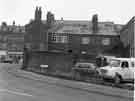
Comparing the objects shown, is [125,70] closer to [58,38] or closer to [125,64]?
[125,64]

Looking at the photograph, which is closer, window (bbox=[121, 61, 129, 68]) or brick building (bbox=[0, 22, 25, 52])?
window (bbox=[121, 61, 129, 68])

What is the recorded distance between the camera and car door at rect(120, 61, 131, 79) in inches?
717

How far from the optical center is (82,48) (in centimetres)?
4822

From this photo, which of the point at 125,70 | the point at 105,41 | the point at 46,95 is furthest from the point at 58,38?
the point at 46,95

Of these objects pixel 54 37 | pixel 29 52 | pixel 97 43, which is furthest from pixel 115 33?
pixel 29 52

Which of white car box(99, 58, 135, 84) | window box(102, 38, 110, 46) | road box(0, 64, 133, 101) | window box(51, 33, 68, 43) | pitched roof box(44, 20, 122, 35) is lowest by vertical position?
road box(0, 64, 133, 101)

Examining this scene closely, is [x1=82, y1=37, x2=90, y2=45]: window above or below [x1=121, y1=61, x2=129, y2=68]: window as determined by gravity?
above

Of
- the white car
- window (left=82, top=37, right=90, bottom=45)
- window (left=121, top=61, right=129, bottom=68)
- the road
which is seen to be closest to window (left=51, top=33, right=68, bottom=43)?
window (left=82, top=37, right=90, bottom=45)

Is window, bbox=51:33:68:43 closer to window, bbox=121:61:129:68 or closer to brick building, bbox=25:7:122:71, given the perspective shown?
brick building, bbox=25:7:122:71

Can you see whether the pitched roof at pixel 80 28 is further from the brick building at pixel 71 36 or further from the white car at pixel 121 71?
the white car at pixel 121 71

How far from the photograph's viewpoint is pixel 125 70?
18.3 m

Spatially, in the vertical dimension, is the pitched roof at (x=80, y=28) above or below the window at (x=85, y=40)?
above

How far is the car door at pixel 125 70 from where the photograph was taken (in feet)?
59.8

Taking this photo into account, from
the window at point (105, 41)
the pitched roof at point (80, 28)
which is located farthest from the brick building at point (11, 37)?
the window at point (105, 41)
